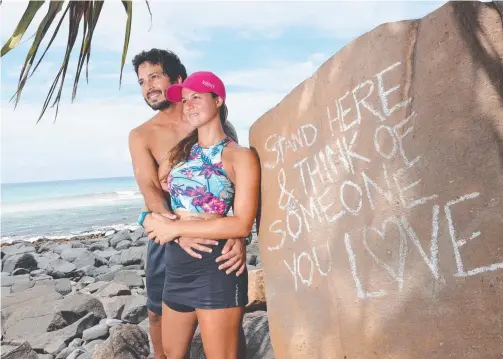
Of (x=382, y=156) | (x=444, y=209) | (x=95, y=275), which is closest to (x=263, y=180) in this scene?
(x=382, y=156)

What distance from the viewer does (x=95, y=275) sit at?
10.7 m

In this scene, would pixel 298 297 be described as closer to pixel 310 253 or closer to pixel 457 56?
pixel 310 253

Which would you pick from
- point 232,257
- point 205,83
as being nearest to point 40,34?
point 205,83

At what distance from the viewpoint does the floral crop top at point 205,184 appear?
275cm

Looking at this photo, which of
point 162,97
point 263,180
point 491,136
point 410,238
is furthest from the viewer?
point 162,97

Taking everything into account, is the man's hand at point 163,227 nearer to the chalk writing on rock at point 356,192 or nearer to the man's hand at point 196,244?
the man's hand at point 196,244

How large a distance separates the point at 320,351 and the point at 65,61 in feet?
6.06

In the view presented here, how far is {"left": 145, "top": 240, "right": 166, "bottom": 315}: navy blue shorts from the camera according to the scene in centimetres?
345

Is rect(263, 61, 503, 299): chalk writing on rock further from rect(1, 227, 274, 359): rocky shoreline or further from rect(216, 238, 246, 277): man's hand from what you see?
rect(1, 227, 274, 359): rocky shoreline

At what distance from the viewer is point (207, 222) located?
2.68m

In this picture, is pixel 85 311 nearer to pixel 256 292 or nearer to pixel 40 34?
pixel 256 292

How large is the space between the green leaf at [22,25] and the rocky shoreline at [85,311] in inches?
100.0

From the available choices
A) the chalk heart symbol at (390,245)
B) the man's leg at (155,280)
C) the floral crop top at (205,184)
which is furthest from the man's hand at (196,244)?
the chalk heart symbol at (390,245)

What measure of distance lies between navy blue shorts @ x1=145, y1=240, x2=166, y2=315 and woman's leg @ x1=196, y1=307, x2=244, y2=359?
0.81 metres
